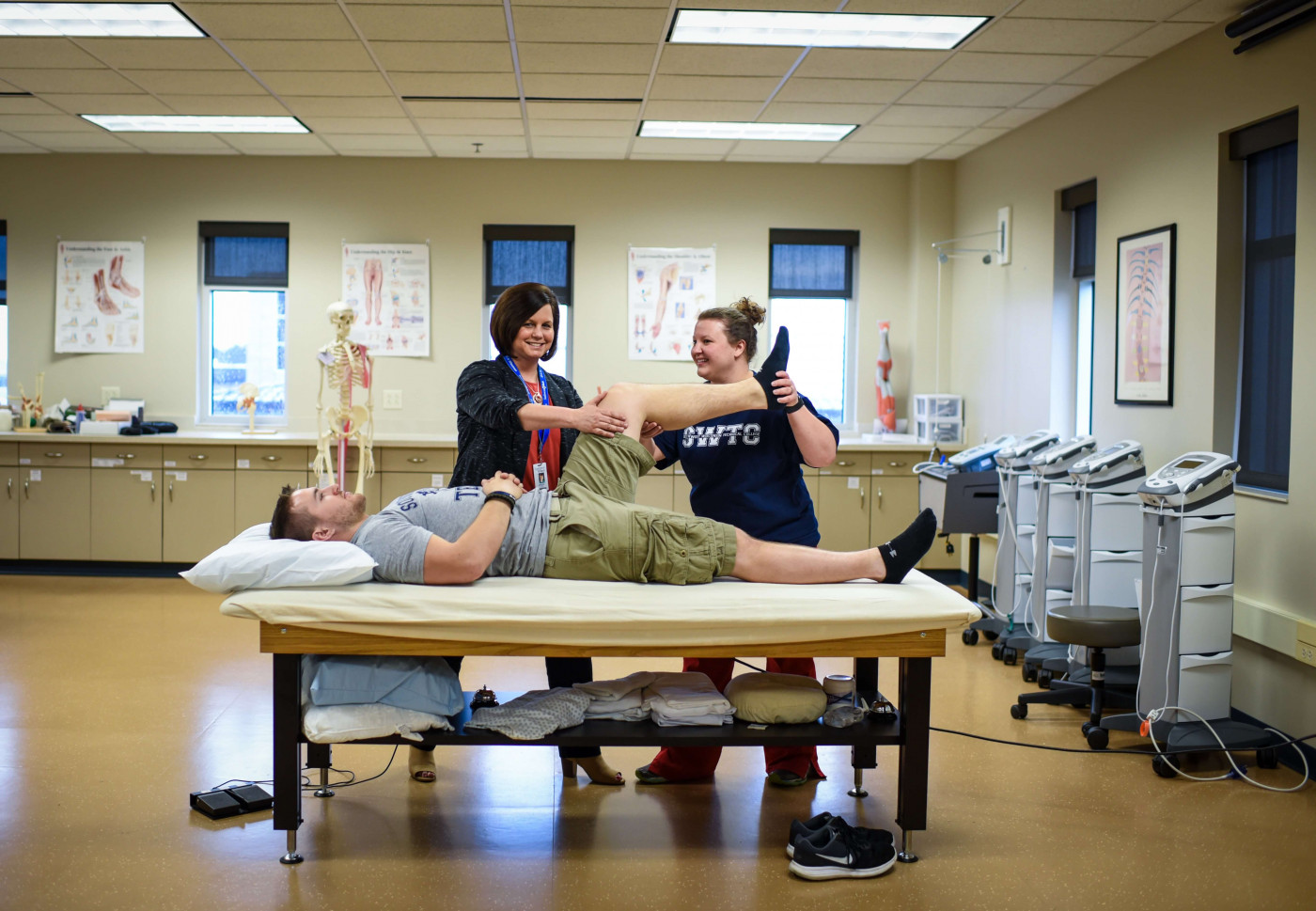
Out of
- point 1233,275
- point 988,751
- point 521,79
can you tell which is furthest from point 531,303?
point 1233,275

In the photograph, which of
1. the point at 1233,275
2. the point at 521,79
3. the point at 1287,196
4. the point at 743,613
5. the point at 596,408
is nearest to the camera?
the point at 743,613

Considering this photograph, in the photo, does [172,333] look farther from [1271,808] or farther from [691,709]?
[1271,808]

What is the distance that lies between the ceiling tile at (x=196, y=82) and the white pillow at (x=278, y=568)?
313cm

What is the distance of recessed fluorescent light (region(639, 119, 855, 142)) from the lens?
18.3ft

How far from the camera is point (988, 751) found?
3359 millimetres

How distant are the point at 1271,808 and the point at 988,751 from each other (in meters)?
0.78

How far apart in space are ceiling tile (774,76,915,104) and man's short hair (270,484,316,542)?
3129 mm

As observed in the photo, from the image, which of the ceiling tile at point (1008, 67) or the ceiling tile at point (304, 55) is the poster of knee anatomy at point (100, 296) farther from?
the ceiling tile at point (1008, 67)

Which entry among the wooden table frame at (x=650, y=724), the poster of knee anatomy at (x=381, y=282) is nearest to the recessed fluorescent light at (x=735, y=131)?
the poster of knee anatomy at (x=381, y=282)

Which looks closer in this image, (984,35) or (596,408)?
(596,408)

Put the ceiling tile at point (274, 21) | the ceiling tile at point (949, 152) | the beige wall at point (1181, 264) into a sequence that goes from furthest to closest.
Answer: the ceiling tile at point (949, 152), the ceiling tile at point (274, 21), the beige wall at point (1181, 264)

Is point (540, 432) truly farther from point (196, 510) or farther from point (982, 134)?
point (196, 510)

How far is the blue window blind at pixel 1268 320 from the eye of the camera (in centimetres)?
360

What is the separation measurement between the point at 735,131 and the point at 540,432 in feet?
10.9
